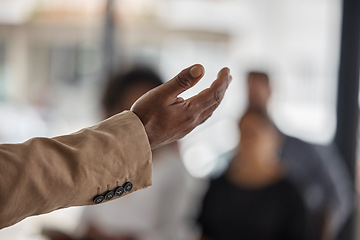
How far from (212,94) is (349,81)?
9.91 ft

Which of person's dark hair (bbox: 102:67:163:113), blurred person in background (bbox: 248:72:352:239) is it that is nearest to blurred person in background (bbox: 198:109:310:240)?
blurred person in background (bbox: 248:72:352:239)

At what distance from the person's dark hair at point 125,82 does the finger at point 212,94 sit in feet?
3.70

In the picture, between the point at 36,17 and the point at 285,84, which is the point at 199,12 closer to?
the point at 285,84

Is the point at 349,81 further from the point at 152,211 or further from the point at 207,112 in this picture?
the point at 207,112

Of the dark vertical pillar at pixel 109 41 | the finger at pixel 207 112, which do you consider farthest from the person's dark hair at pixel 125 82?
the dark vertical pillar at pixel 109 41

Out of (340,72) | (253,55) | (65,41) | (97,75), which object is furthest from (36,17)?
(340,72)

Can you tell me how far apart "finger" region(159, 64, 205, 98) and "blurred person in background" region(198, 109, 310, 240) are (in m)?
1.64

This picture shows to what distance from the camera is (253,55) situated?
149 inches

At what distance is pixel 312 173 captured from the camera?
2777 mm

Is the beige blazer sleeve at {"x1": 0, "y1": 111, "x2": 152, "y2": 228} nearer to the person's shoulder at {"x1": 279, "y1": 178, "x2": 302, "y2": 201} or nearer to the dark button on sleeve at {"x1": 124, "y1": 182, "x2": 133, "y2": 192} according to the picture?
the dark button on sleeve at {"x1": 124, "y1": 182, "x2": 133, "y2": 192}

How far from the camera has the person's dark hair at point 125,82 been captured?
1849mm

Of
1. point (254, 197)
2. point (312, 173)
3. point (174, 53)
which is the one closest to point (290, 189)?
point (254, 197)

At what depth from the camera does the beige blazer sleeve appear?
24.2 inches

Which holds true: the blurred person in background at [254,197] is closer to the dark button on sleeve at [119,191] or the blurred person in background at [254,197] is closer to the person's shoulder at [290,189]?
the person's shoulder at [290,189]
